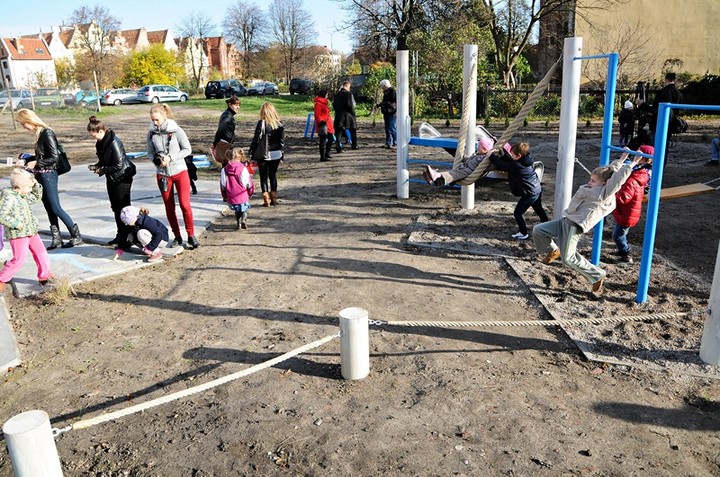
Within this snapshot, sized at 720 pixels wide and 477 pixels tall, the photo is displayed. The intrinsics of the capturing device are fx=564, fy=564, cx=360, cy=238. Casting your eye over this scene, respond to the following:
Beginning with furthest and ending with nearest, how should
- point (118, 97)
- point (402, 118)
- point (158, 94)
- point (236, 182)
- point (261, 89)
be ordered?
point (261, 89)
point (158, 94)
point (118, 97)
point (402, 118)
point (236, 182)

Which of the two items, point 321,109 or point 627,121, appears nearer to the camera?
point 321,109

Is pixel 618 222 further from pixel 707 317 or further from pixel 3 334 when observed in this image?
pixel 3 334

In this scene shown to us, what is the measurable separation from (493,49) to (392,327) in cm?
2438

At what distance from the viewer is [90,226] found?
323 inches

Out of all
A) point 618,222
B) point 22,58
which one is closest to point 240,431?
point 618,222

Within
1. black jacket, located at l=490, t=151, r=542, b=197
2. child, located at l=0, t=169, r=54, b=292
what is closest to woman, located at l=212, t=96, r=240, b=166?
child, located at l=0, t=169, r=54, b=292

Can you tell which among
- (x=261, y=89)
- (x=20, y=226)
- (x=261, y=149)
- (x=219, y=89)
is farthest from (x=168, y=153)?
(x=261, y=89)

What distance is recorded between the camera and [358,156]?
14234 mm

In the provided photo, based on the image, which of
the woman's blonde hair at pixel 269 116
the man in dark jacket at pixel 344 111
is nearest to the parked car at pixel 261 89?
the man in dark jacket at pixel 344 111

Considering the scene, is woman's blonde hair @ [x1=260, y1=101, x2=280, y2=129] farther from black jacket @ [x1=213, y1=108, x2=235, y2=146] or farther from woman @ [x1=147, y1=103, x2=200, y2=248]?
woman @ [x1=147, y1=103, x2=200, y2=248]

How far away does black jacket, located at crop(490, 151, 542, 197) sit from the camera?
271 inches

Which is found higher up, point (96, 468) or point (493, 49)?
point (493, 49)

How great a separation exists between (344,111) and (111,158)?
852 cm

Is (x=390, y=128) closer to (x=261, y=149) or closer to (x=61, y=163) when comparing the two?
(x=261, y=149)
